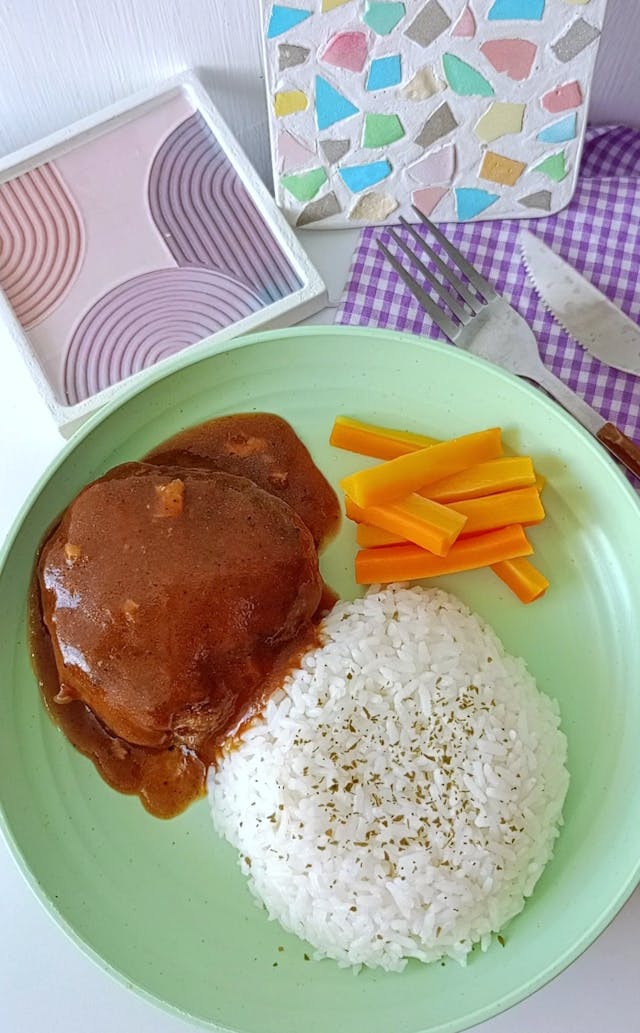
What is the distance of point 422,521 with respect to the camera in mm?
1734

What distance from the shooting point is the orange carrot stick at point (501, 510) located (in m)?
1.75

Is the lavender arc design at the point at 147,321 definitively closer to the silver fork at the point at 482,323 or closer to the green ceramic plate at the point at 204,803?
the green ceramic plate at the point at 204,803

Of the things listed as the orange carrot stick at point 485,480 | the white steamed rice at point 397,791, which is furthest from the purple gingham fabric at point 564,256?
the white steamed rice at point 397,791

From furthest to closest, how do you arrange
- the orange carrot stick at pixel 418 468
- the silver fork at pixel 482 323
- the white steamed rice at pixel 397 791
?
1. the silver fork at pixel 482 323
2. the orange carrot stick at pixel 418 468
3. the white steamed rice at pixel 397 791

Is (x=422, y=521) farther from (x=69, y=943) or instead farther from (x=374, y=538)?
(x=69, y=943)

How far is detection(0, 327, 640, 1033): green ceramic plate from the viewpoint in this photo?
1.64 meters

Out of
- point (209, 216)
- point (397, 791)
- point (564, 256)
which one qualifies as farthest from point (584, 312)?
point (397, 791)

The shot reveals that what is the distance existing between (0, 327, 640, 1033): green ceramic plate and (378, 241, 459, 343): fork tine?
0.44 feet

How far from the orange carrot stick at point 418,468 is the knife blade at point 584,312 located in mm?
311

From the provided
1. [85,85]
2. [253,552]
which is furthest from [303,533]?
[85,85]

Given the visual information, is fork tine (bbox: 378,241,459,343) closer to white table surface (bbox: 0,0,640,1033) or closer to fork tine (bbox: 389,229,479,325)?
fork tine (bbox: 389,229,479,325)

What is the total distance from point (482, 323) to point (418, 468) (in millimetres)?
364

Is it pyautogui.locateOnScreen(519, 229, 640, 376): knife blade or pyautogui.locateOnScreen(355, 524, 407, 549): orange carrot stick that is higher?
pyautogui.locateOnScreen(519, 229, 640, 376): knife blade

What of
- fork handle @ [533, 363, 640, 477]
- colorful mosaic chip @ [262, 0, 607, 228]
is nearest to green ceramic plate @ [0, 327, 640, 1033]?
fork handle @ [533, 363, 640, 477]
